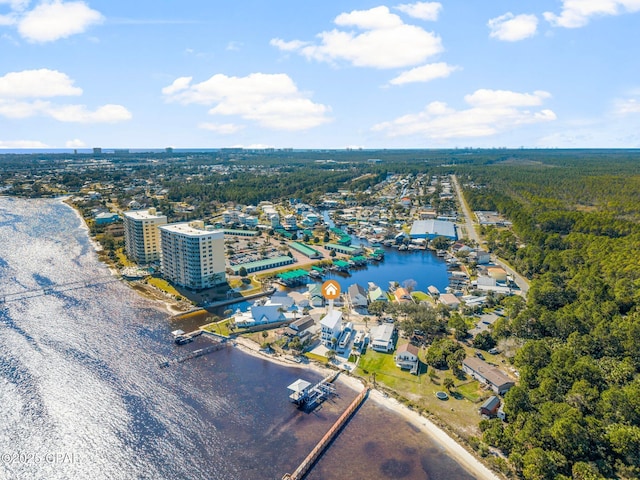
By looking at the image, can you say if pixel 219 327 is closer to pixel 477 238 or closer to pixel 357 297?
pixel 357 297

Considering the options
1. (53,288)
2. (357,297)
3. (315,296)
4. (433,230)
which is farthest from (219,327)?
(433,230)

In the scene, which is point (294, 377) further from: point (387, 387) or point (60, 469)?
point (60, 469)

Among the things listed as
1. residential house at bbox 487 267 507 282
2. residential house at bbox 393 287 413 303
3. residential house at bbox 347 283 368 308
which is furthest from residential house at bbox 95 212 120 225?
residential house at bbox 487 267 507 282

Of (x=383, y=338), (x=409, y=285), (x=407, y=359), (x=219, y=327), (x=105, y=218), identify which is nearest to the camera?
(x=407, y=359)

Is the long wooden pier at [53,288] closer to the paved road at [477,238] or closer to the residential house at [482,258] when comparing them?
the residential house at [482,258]

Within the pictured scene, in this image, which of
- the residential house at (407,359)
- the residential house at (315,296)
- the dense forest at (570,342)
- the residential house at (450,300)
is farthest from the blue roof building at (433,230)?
the residential house at (407,359)

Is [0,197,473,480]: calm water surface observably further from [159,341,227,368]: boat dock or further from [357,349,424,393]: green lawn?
[357,349,424,393]: green lawn
